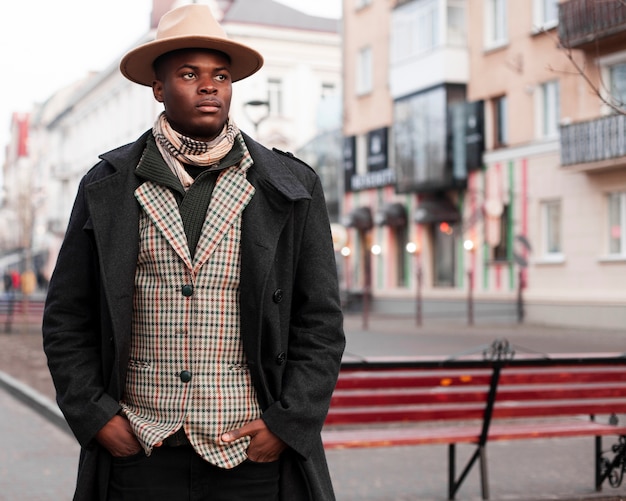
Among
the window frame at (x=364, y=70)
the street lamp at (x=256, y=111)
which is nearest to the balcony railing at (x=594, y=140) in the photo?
the street lamp at (x=256, y=111)

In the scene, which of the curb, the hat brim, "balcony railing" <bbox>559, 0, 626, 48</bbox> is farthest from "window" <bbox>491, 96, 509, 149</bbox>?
the hat brim

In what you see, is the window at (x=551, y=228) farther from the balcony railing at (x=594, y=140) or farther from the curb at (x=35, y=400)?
the curb at (x=35, y=400)

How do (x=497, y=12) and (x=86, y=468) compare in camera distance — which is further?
(x=497, y=12)

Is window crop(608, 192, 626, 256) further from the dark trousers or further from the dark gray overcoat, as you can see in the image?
the dark trousers

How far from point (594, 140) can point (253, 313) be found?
2597 cm

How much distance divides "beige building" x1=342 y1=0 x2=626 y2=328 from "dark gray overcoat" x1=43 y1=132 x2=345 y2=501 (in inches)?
915

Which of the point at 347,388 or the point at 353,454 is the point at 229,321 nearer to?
the point at 347,388

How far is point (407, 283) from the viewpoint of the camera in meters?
38.1

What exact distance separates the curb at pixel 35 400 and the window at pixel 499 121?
69.0 feet

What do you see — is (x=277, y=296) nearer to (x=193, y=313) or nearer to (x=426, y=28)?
(x=193, y=313)

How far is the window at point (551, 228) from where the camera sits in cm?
3041

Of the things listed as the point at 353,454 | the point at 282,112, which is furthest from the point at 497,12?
the point at 353,454

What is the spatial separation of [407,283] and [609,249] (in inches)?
423

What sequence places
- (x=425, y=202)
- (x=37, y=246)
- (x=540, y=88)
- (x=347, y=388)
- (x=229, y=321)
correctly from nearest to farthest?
(x=229, y=321)
(x=347, y=388)
(x=540, y=88)
(x=425, y=202)
(x=37, y=246)
